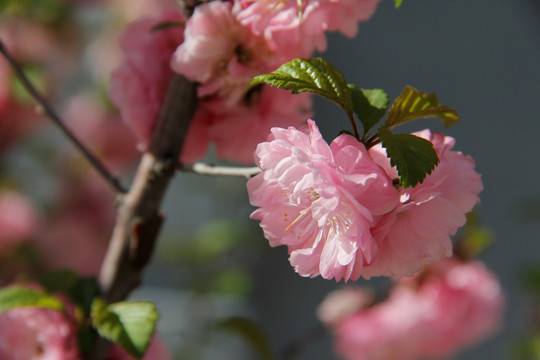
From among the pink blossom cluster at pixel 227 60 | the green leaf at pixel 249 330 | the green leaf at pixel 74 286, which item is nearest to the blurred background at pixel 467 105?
the green leaf at pixel 249 330

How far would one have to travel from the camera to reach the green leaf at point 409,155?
0.32 m

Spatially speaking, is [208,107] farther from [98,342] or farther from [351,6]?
[98,342]

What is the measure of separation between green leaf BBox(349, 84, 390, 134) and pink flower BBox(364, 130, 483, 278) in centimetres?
2

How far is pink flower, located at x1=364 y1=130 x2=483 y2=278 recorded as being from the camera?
34cm

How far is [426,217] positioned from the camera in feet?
1.13

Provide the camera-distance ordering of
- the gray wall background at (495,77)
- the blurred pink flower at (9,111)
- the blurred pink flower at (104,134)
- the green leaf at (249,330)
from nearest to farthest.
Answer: the green leaf at (249,330)
the blurred pink flower at (9,111)
the blurred pink flower at (104,134)
the gray wall background at (495,77)

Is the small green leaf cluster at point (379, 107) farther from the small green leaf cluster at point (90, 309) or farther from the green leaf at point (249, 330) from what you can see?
the green leaf at point (249, 330)

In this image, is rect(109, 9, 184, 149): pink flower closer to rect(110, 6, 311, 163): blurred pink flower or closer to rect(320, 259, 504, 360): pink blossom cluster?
rect(110, 6, 311, 163): blurred pink flower

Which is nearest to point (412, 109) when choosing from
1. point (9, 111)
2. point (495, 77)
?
point (9, 111)

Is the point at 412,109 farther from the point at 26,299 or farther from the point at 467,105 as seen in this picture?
the point at 467,105

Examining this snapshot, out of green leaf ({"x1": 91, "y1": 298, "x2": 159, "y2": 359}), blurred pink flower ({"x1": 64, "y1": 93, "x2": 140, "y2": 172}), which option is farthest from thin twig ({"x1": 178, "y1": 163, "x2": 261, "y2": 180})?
blurred pink flower ({"x1": 64, "y1": 93, "x2": 140, "y2": 172})

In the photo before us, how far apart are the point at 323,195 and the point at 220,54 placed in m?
0.21

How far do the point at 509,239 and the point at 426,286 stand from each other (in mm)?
994

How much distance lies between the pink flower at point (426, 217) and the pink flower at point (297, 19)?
0.13 meters
